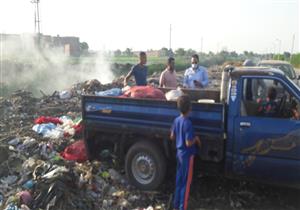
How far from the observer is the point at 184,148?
612 centimetres

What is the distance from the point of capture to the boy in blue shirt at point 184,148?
602 cm

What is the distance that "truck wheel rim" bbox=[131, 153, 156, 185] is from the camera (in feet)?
23.0

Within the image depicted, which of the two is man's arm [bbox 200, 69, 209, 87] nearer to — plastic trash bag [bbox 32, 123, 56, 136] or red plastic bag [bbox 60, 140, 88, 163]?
red plastic bag [bbox 60, 140, 88, 163]

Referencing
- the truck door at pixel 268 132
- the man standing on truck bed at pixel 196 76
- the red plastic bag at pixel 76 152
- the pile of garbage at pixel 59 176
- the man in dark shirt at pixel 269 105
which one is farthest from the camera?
the man standing on truck bed at pixel 196 76

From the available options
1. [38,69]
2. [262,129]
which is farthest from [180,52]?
[262,129]

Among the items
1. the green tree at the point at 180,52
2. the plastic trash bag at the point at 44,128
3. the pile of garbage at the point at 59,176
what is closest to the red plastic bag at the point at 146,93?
the pile of garbage at the point at 59,176

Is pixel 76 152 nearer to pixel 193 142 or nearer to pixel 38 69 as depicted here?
pixel 193 142

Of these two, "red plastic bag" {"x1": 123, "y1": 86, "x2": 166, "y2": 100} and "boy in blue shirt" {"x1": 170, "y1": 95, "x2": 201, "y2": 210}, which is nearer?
"boy in blue shirt" {"x1": 170, "y1": 95, "x2": 201, "y2": 210}

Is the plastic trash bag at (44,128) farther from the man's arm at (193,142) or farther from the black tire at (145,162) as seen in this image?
the man's arm at (193,142)

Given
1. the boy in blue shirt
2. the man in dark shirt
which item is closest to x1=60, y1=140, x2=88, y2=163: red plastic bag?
the boy in blue shirt

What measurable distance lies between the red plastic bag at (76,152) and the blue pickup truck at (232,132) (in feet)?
4.23

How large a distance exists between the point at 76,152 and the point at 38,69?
36829 mm

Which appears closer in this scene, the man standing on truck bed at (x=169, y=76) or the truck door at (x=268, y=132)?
the truck door at (x=268, y=132)

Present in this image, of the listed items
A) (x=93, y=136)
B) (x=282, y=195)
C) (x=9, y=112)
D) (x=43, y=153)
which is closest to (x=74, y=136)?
(x=43, y=153)
